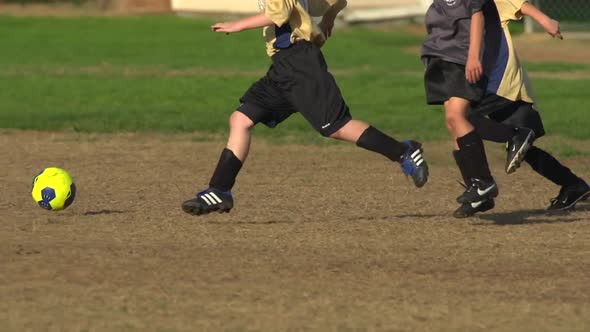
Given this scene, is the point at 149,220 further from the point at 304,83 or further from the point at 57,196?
the point at 304,83

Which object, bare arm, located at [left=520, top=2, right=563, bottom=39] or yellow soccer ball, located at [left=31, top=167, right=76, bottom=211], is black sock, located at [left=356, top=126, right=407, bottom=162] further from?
yellow soccer ball, located at [left=31, top=167, right=76, bottom=211]

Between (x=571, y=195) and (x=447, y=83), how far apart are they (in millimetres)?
1361

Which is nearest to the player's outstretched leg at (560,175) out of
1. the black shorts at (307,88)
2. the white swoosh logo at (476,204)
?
the white swoosh logo at (476,204)

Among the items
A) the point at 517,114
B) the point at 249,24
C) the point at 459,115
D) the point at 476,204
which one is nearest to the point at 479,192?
the point at 476,204

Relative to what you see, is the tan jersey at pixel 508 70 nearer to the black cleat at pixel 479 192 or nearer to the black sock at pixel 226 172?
the black cleat at pixel 479 192

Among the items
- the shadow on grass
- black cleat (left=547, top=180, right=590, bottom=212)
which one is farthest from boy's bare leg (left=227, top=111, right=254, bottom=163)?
black cleat (left=547, top=180, right=590, bottom=212)

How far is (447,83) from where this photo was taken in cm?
830

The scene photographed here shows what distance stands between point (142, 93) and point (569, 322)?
11822 millimetres

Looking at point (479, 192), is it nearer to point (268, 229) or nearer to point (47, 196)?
point (268, 229)

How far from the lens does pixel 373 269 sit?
7.07 m

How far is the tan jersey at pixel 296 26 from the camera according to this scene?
790 cm

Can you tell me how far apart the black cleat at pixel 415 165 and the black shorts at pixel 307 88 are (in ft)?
1.36

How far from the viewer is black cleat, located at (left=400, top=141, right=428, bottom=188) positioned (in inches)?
317

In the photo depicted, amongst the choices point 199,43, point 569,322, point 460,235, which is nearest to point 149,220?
point 460,235
